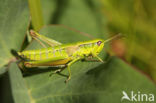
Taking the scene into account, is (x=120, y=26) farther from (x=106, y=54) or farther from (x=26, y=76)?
(x=26, y=76)

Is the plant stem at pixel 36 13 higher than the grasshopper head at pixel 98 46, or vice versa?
the plant stem at pixel 36 13

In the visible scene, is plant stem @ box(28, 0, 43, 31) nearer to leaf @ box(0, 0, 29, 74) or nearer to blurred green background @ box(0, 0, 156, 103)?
blurred green background @ box(0, 0, 156, 103)

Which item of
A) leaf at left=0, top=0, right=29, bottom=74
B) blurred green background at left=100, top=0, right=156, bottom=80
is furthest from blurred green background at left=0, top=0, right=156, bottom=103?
blurred green background at left=100, top=0, right=156, bottom=80

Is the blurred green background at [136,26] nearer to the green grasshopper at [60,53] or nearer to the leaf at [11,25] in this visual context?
the green grasshopper at [60,53]

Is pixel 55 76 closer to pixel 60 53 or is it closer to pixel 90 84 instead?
pixel 90 84

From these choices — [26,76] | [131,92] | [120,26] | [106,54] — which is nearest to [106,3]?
[120,26]

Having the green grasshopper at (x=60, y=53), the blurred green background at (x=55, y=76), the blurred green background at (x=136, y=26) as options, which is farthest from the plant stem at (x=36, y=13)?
the blurred green background at (x=136, y=26)
